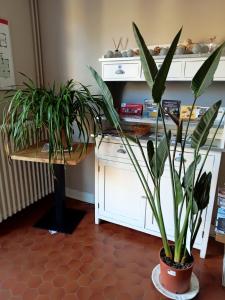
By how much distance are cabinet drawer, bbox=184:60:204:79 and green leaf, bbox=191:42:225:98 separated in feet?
1.82

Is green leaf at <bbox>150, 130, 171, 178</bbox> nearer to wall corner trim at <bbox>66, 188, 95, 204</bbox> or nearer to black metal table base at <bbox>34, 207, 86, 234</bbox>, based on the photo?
black metal table base at <bbox>34, 207, 86, 234</bbox>

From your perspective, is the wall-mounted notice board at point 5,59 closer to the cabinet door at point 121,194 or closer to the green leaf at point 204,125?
the cabinet door at point 121,194

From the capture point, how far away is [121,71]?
1795mm

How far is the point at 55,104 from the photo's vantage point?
1.60 metres

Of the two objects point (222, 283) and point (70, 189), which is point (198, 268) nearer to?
point (222, 283)

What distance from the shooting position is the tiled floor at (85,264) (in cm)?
150

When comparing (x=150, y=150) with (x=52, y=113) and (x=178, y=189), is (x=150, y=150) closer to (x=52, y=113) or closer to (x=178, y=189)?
(x=178, y=189)

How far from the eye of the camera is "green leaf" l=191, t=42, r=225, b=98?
102cm

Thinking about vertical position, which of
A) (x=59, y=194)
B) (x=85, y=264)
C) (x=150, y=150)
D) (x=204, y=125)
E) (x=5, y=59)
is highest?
(x=5, y=59)

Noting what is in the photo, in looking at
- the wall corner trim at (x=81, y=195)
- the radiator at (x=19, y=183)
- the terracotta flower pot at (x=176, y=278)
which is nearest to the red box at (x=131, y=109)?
the radiator at (x=19, y=183)

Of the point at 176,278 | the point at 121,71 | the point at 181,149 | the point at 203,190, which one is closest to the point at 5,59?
the point at 121,71

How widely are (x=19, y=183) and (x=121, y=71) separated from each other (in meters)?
1.42

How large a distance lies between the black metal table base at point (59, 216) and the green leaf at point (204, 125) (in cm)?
124

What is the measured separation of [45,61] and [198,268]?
245 cm
